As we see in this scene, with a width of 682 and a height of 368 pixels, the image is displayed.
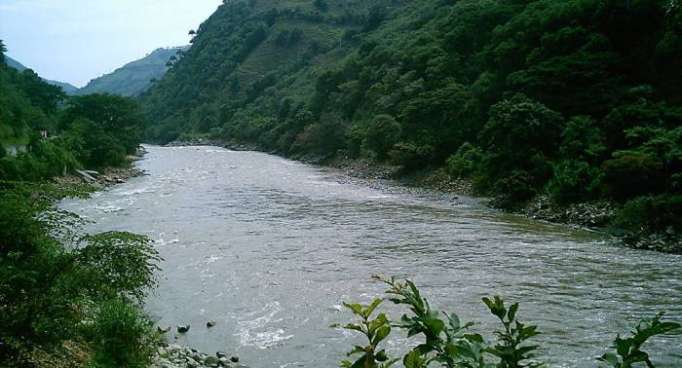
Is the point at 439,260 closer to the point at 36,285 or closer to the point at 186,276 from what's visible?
the point at 186,276

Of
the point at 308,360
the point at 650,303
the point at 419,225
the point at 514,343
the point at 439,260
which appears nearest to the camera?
the point at 514,343

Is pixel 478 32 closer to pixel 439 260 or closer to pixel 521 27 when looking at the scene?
pixel 521 27

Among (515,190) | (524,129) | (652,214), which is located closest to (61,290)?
(652,214)

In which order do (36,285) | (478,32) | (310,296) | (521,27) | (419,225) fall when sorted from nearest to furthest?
1. (36,285)
2. (310,296)
3. (419,225)
4. (521,27)
5. (478,32)

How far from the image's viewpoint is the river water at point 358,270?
36.8 ft

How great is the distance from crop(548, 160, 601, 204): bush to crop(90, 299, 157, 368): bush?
2023cm

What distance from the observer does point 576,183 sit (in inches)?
936

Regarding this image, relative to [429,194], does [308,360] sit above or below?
below

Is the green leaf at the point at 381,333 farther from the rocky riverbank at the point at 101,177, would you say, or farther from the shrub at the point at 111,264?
the rocky riverbank at the point at 101,177

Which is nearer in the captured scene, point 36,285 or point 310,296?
point 36,285

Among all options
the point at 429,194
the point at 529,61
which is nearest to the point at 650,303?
the point at 429,194

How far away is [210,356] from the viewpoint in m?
10.3

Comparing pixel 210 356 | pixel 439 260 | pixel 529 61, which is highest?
pixel 529 61

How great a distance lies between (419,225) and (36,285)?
55.2 feet
